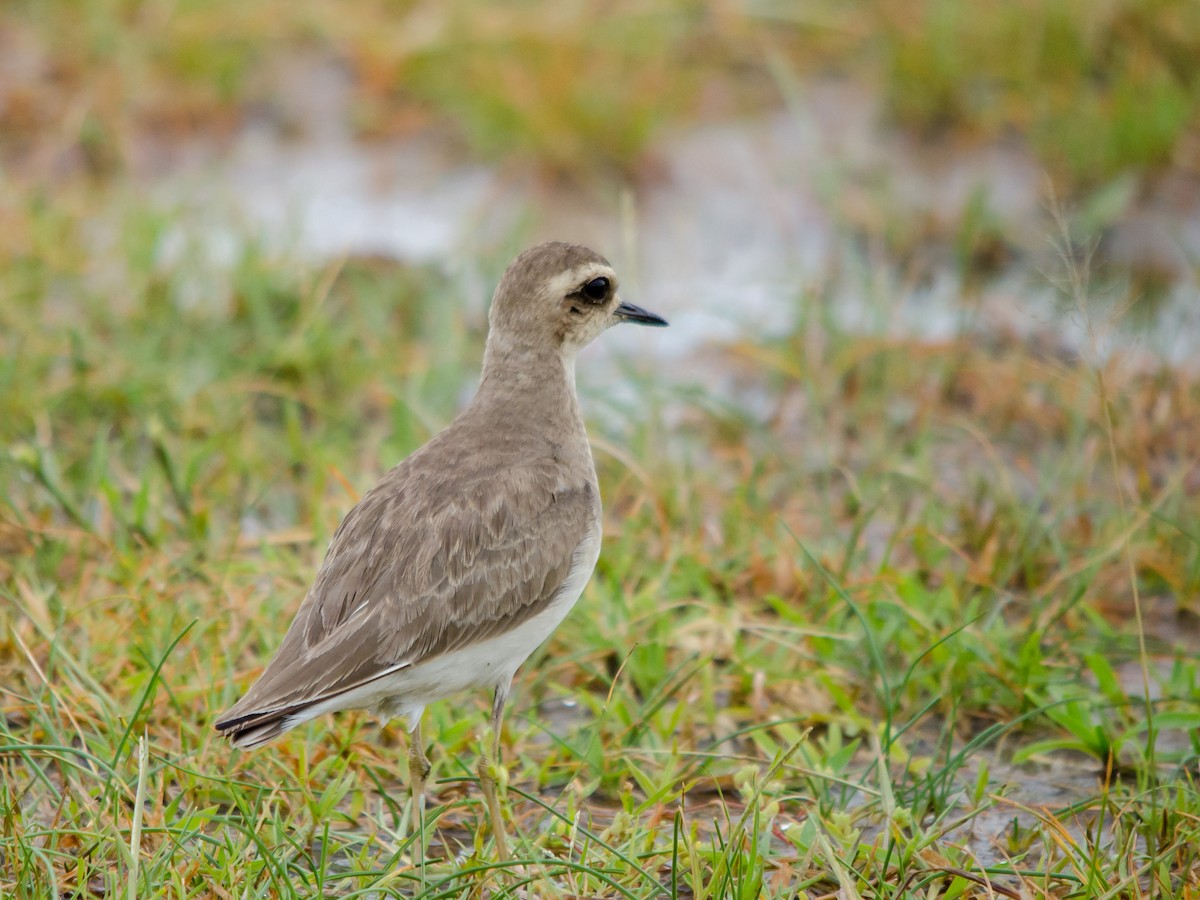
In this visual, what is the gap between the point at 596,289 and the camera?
5168 mm

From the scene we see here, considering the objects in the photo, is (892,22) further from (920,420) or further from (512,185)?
(920,420)

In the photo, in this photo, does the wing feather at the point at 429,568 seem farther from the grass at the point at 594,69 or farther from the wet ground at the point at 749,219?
the grass at the point at 594,69

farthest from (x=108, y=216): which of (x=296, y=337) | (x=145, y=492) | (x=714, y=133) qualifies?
(x=714, y=133)

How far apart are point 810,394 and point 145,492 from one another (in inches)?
110

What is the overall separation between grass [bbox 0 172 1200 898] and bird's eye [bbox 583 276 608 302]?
1.04 meters

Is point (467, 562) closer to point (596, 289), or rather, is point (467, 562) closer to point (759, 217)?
point (596, 289)

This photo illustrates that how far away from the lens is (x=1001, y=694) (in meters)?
5.21

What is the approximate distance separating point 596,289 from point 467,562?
1161 millimetres

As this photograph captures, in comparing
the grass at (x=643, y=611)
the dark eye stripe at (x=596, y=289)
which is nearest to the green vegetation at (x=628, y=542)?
the grass at (x=643, y=611)

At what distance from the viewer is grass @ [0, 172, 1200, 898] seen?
424 cm

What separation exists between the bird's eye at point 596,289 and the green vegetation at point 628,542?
1.10m

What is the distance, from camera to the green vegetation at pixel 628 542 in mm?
4301

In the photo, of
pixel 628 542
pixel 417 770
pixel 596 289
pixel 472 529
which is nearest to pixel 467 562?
pixel 472 529

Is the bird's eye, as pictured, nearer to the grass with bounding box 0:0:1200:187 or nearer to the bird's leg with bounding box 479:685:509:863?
the bird's leg with bounding box 479:685:509:863
